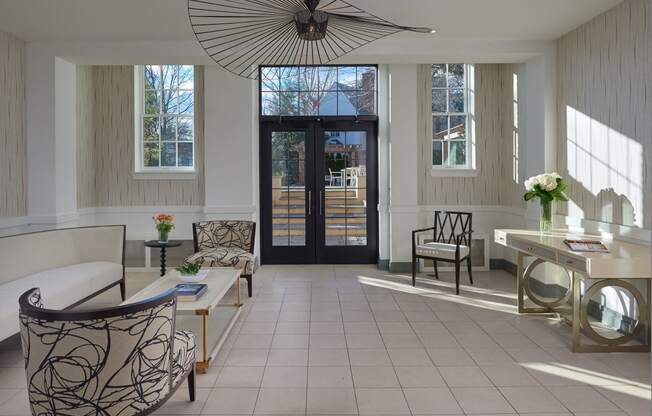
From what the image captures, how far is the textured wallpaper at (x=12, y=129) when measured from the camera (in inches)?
183

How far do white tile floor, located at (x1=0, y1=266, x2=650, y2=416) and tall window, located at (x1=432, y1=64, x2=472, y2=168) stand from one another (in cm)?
240

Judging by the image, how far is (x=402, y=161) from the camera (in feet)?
20.2

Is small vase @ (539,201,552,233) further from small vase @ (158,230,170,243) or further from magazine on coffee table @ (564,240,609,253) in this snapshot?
small vase @ (158,230,170,243)

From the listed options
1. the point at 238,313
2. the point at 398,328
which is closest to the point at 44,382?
the point at 238,313

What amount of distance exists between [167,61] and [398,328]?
4.04 metres

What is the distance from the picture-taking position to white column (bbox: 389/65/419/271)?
20.0ft

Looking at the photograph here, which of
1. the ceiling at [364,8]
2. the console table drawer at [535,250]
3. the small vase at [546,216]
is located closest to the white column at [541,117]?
the ceiling at [364,8]

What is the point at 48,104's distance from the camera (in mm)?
5000

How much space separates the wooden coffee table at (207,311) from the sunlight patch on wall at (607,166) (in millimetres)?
3410

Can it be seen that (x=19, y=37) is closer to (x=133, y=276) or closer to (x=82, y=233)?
(x=82, y=233)

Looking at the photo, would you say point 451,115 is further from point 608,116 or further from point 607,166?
point 607,166

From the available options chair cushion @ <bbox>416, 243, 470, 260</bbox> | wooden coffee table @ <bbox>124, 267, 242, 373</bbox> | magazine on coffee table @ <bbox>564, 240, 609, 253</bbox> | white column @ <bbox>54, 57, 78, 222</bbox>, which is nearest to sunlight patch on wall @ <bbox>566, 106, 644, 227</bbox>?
magazine on coffee table @ <bbox>564, 240, 609, 253</bbox>

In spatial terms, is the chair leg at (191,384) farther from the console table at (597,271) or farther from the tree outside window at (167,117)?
the tree outside window at (167,117)

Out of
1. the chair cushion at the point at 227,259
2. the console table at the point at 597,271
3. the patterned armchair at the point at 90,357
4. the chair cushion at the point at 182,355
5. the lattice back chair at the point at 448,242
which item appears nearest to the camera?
the patterned armchair at the point at 90,357
